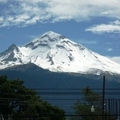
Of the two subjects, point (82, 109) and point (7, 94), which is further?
point (82, 109)

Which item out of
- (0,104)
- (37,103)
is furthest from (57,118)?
(0,104)

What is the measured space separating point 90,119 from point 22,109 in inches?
295

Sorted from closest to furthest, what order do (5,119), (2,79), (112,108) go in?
1. (112,108)
2. (5,119)
3. (2,79)

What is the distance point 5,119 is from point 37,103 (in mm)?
3712

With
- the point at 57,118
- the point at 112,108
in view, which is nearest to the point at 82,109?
the point at 57,118

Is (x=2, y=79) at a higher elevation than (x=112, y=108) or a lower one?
higher

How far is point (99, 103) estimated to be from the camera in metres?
61.5

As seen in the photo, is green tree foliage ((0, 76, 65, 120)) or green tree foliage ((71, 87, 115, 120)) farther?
green tree foliage ((71, 87, 115, 120))

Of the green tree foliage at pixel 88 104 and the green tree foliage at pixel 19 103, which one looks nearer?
the green tree foliage at pixel 19 103

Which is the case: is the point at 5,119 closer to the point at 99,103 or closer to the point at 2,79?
the point at 2,79

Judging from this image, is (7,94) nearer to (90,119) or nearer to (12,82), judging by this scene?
(12,82)

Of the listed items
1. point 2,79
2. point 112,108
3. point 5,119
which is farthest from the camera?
point 2,79

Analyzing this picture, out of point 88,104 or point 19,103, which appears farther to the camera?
point 88,104

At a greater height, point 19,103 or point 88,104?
point 88,104
